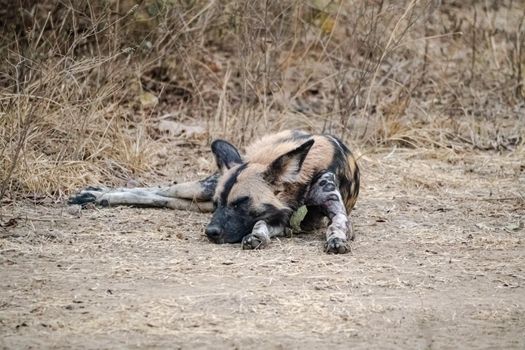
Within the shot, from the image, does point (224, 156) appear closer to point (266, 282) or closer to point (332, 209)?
point (332, 209)

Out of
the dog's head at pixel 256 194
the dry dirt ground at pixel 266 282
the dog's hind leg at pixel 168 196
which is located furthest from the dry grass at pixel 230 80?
the dog's head at pixel 256 194

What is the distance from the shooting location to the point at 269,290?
4.18 m

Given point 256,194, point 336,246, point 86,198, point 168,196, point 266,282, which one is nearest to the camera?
point 266,282

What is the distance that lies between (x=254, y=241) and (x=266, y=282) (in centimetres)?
68

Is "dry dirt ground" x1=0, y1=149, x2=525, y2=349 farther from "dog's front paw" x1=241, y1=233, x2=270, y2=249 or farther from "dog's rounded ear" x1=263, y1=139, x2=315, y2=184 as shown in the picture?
"dog's rounded ear" x1=263, y1=139, x2=315, y2=184

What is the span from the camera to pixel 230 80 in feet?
28.2

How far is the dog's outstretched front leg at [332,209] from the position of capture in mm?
4914

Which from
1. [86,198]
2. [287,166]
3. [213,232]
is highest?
[287,166]

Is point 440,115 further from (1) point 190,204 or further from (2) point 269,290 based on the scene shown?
(2) point 269,290

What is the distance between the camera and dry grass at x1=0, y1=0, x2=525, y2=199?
20.8 feet

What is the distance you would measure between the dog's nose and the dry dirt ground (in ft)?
0.23

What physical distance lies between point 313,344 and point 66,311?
1.04 m

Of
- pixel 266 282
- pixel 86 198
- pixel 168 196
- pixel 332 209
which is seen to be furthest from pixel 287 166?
pixel 86 198

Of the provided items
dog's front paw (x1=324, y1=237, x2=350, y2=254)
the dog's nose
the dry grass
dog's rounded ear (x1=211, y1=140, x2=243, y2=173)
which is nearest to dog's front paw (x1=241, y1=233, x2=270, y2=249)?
the dog's nose
